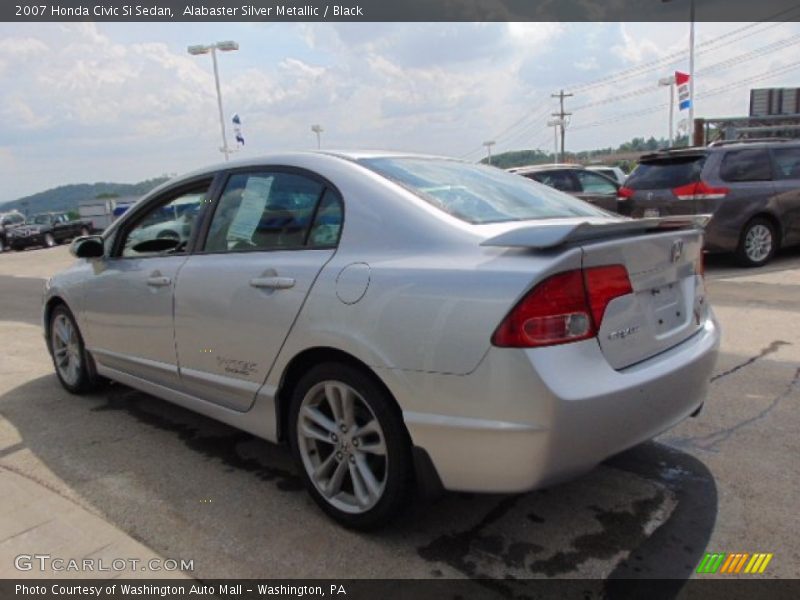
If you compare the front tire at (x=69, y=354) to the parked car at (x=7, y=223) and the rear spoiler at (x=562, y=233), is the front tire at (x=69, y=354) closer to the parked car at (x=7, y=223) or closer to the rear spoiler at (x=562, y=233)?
the rear spoiler at (x=562, y=233)

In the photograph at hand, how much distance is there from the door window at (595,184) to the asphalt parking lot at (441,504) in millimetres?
7873

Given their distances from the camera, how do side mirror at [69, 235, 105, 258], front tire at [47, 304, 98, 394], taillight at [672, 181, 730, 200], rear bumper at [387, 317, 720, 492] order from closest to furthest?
1. rear bumper at [387, 317, 720, 492]
2. side mirror at [69, 235, 105, 258]
3. front tire at [47, 304, 98, 394]
4. taillight at [672, 181, 730, 200]

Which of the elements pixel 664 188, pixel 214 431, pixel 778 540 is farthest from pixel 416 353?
pixel 664 188

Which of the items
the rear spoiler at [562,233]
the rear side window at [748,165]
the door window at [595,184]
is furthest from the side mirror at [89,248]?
the door window at [595,184]

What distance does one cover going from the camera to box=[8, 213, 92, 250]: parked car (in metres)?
28.9

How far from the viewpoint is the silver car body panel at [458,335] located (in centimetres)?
223

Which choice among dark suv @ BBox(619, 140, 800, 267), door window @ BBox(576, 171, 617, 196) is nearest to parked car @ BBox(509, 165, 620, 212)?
door window @ BBox(576, 171, 617, 196)

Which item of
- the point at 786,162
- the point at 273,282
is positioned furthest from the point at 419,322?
the point at 786,162

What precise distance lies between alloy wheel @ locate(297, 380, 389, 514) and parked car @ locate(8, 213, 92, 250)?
30900 millimetres

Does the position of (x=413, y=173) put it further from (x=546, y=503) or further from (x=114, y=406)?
(x=114, y=406)

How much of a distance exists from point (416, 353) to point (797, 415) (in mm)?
2720

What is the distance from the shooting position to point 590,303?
2.30 metres

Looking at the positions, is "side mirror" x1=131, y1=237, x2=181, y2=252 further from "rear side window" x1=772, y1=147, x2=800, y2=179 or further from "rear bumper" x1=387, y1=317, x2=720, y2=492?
"rear side window" x1=772, y1=147, x2=800, y2=179

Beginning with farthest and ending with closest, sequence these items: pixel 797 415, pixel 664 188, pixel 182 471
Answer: pixel 664 188, pixel 797 415, pixel 182 471
